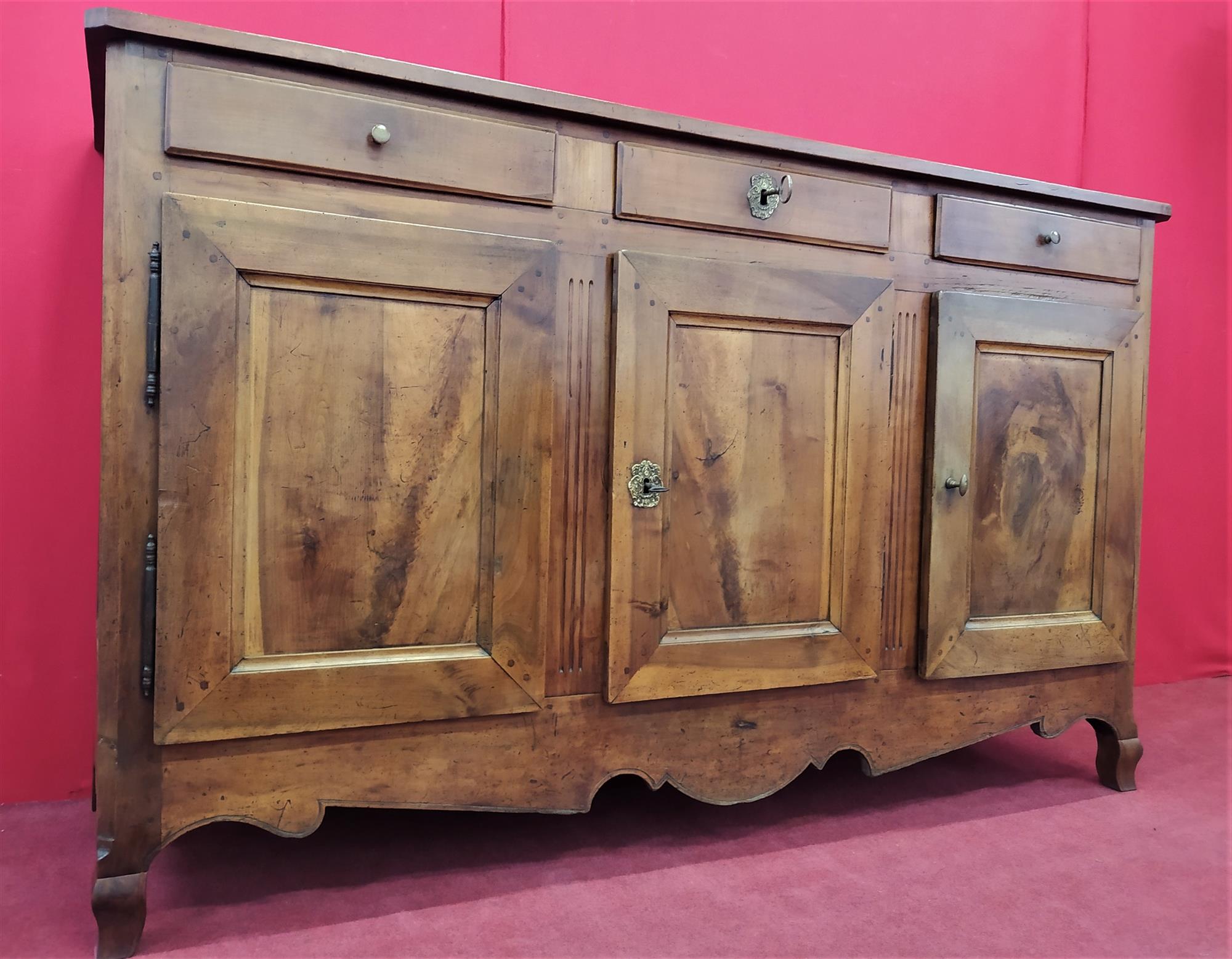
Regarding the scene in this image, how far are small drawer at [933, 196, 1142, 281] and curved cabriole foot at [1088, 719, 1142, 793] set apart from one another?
37.3 inches

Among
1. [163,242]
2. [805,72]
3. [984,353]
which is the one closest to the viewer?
[163,242]

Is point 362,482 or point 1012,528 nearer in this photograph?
point 362,482

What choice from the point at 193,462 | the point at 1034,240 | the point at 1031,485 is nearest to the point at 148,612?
the point at 193,462

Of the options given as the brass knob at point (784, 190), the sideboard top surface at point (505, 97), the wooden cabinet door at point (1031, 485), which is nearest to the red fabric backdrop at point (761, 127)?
the sideboard top surface at point (505, 97)

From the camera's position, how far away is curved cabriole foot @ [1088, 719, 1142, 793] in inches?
70.4

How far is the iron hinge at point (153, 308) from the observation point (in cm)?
112

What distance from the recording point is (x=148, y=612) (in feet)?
3.76

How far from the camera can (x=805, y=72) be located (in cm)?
221

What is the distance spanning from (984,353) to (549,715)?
1048mm

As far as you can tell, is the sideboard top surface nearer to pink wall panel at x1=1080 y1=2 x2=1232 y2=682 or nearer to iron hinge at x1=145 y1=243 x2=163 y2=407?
iron hinge at x1=145 y1=243 x2=163 y2=407

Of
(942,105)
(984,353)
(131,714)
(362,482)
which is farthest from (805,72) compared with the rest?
(131,714)

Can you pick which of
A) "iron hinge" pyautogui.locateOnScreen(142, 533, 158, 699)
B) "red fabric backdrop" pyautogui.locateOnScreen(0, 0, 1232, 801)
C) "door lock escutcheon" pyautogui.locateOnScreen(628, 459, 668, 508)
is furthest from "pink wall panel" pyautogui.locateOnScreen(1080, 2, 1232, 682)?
"iron hinge" pyautogui.locateOnScreen(142, 533, 158, 699)

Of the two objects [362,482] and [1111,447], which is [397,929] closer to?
[362,482]

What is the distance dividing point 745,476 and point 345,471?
65cm
